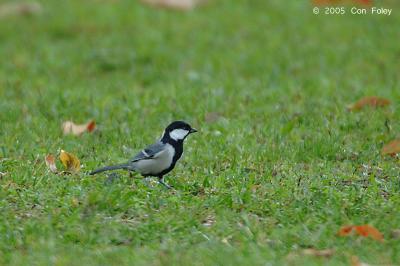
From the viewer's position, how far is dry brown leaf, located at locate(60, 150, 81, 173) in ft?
24.6

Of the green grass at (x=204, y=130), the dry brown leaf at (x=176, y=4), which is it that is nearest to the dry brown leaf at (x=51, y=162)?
the green grass at (x=204, y=130)

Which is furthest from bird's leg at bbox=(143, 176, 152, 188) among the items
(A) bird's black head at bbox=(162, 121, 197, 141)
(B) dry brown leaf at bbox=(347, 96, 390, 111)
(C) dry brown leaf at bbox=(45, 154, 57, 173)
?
(B) dry brown leaf at bbox=(347, 96, 390, 111)

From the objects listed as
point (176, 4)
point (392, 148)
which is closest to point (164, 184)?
point (392, 148)

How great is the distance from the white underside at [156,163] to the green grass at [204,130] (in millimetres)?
197

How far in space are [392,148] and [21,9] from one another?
27.7 feet

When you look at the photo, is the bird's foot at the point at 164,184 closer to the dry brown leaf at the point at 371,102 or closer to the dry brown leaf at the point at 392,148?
the dry brown leaf at the point at 392,148

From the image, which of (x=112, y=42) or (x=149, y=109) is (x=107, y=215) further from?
(x=112, y=42)

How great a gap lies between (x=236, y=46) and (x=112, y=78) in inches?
82.5

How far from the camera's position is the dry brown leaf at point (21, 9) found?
1452 centimetres

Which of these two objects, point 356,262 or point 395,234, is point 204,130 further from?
point 356,262

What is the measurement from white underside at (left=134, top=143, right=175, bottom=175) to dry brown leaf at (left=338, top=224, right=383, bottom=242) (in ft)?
5.47

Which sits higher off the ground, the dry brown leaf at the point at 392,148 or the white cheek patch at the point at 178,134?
the white cheek patch at the point at 178,134

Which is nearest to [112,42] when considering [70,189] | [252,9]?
[252,9]

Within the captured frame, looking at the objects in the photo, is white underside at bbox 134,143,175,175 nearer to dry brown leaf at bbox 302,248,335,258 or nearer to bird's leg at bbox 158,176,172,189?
bird's leg at bbox 158,176,172,189
